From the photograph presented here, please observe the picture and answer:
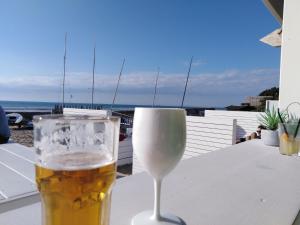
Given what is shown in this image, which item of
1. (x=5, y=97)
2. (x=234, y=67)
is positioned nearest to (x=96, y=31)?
(x=234, y=67)

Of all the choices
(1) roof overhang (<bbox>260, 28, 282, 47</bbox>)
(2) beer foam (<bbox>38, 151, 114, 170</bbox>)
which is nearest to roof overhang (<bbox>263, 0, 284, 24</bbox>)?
(1) roof overhang (<bbox>260, 28, 282, 47</bbox>)

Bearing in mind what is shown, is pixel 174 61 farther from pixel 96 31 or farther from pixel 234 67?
pixel 96 31

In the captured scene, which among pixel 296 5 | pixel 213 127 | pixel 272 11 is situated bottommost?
pixel 213 127

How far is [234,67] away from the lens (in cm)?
2067

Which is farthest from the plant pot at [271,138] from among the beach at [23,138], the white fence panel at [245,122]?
the beach at [23,138]

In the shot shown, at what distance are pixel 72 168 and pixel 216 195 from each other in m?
0.42

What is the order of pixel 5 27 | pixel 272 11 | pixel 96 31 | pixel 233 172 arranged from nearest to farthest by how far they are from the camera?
pixel 233 172 < pixel 272 11 < pixel 5 27 < pixel 96 31

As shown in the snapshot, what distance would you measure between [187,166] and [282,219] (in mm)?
389

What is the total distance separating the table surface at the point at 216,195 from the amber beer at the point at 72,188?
0.44ft

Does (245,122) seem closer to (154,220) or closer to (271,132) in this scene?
(271,132)

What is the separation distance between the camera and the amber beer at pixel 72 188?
341 mm

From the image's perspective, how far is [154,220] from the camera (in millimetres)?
460

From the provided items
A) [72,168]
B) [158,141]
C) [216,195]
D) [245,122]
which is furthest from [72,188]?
A: [245,122]

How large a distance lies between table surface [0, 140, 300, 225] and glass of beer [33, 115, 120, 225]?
0.14 metres
